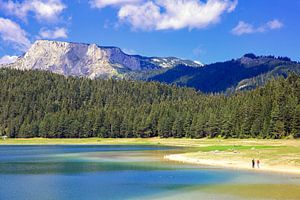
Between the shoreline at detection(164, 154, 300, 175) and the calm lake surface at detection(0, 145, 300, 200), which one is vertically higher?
the shoreline at detection(164, 154, 300, 175)

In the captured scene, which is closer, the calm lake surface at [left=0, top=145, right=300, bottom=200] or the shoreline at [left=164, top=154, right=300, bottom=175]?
the calm lake surface at [left=0, top=145, right=300, bottom=200]

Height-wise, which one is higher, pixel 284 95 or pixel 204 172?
pixel 284 95

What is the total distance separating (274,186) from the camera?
4562 cm

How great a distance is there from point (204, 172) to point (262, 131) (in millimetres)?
77828

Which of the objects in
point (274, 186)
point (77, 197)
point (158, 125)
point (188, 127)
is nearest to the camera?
point (77, 197)

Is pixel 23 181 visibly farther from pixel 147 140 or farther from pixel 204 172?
pixel 147 140

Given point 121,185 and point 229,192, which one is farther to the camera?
point 121,185

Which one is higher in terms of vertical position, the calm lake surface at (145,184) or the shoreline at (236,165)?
the shoreline at (236,165)

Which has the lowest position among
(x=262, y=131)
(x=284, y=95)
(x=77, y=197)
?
(x=77, y=197)

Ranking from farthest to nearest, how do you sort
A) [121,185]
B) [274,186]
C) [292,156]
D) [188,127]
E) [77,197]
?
[188,127] < [292,156] < [121,185] < [274,186] < [77,197]

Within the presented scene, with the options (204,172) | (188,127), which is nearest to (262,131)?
(188,127)

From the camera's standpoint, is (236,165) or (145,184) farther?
(236,165)

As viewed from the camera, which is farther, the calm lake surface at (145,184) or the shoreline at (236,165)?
the shoreline at (236,165)

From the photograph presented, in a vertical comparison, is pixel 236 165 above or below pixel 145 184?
above
